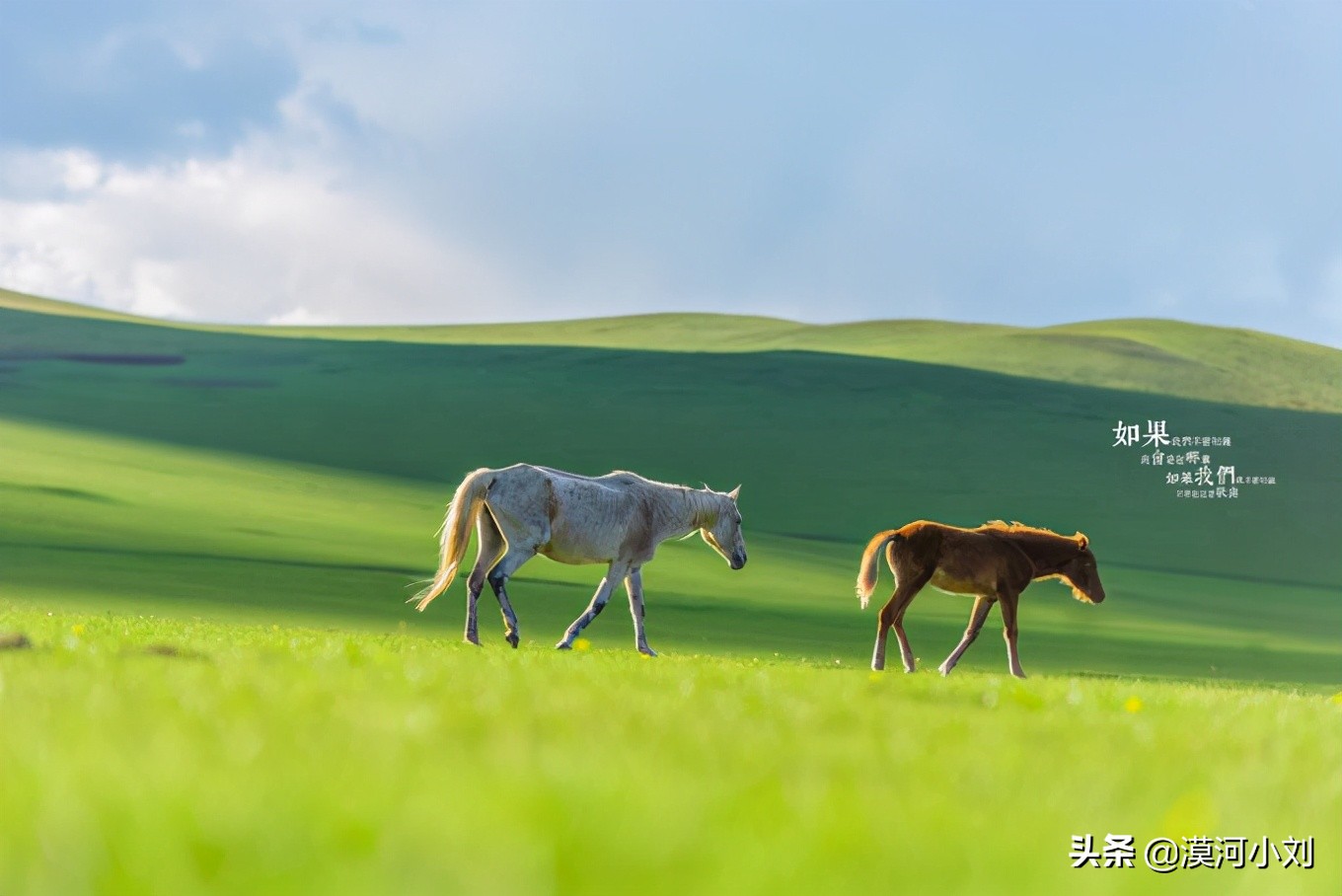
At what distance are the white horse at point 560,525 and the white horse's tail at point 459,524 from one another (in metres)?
0.01

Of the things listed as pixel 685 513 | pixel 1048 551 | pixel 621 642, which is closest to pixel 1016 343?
pixel 621 642

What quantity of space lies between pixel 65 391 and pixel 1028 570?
2366 inches

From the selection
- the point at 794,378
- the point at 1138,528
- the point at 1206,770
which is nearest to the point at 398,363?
the point at 794,378

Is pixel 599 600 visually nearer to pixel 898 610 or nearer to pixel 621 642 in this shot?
pixel 898 610

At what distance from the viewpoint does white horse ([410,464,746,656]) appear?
52.1 feet

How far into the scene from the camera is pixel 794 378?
7681cm

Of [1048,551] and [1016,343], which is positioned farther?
[1016,343]

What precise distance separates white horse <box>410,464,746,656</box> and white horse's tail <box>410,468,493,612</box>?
12mm

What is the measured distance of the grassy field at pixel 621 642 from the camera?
10.7ft

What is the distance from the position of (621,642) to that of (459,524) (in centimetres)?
1233

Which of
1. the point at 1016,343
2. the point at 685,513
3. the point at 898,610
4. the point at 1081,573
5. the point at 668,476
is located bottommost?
the point at 898,610

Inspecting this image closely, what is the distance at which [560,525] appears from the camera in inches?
648

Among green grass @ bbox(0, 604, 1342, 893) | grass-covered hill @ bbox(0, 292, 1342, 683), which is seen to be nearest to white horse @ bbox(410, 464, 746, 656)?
green grass @ bbox(0, 604, 1342, 893)

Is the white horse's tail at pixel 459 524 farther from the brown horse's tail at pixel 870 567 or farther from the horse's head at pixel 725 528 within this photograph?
the brown horse's tail at pixel 870 567
